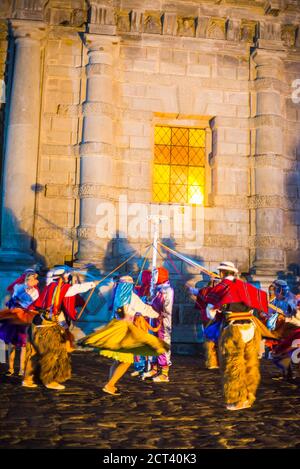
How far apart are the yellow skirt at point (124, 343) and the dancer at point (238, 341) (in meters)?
0.88

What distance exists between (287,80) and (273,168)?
262cm

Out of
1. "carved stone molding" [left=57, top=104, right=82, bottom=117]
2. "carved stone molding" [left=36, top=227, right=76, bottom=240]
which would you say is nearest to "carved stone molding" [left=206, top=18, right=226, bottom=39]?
"carved stone molding" [left=57, top=104, right=82, bottom=117]

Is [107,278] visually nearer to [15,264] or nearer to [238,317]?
[15,264]

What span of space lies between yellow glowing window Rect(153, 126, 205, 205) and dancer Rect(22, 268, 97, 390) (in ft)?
17.9

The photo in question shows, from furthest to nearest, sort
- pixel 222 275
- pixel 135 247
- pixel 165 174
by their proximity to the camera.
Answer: pixel 165 174 < pixel 135 247 < pixel 222 275

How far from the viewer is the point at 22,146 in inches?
439

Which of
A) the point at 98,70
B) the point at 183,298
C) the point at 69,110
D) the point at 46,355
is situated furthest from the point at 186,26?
the point at 46,355

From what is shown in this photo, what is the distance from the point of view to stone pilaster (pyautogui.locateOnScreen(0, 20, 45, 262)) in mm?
10961

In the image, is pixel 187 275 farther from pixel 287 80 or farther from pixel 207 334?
pixel 287 80

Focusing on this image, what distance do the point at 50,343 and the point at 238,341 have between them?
2.76 meters

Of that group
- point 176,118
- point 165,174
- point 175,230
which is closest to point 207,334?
point 175,230

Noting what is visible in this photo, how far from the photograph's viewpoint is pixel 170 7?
39.8ft

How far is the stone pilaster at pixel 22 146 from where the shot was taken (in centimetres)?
1096

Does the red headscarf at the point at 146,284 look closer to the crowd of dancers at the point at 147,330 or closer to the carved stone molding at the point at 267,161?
the crowd of dancers at the point at 147,330
